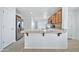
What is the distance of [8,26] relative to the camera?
1.76m

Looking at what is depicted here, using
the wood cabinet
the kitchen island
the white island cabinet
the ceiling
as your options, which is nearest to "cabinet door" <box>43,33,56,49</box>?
the kitchen island

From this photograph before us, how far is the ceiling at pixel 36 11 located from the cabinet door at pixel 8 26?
0.41 ft

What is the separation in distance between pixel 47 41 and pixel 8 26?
68cm

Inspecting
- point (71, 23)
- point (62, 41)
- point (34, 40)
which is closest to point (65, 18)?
point (71, 23)

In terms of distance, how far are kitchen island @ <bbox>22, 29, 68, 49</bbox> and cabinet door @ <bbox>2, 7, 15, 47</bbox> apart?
214 mm

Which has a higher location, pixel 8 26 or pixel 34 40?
pixel 8 26

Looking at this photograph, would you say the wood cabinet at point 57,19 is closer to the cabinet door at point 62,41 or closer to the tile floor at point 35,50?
the cabinet door at point 62,41

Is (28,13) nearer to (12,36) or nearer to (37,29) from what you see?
(37,29)

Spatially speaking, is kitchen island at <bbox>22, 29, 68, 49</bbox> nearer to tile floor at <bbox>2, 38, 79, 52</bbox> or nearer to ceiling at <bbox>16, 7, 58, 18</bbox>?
tile floor at <bbox>2, 38, 79, 52</bbox>

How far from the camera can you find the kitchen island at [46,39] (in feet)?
5.82

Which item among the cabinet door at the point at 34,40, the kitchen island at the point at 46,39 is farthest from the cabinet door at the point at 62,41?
the cabinet door at the point at 34,40

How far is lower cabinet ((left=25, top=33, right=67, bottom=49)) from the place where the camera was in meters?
1.78

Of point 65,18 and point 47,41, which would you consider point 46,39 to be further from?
point 65,18
